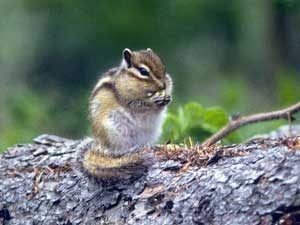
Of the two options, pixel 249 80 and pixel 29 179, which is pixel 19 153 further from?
pixel 249 80

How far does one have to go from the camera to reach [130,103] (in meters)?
9.89

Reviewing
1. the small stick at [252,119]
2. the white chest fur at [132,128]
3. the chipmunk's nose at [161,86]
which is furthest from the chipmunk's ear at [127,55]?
the small stick at [252,119]

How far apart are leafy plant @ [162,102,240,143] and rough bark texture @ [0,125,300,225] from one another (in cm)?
180

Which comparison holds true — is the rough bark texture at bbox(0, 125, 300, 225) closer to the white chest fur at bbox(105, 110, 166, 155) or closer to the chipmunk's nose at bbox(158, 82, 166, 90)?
the white chest fur at bbox(105, 110, 166, 155)

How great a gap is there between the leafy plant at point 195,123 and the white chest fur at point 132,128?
6.02 feet

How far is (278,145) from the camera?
27.9 feet

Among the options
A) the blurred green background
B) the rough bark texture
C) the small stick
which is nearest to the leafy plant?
the small stick

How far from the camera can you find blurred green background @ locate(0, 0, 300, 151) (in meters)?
22.0

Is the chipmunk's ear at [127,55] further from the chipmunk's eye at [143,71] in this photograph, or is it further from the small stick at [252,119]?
the small stick at [252,119]

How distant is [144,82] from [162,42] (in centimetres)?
1273

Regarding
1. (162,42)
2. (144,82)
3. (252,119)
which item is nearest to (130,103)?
(144,82)

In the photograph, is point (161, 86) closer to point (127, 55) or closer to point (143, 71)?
point (143, 71)

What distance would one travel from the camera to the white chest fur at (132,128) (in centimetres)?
966

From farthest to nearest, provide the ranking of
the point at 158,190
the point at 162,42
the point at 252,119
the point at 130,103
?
the point at 162,42 → the point at 252,119 → the point at 130,103 → the point at 158,190
